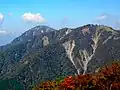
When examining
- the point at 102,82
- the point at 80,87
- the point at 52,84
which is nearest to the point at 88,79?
the point at 80,87

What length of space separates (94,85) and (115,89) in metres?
7.92

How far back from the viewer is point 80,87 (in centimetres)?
7931

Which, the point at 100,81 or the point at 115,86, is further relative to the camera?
the point at 100,81

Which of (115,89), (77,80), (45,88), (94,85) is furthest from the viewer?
(45,88)

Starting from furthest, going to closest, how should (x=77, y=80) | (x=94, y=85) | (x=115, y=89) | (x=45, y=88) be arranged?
(x=45, y=88)
(x=77, y=80)
(x=94, y=85)
(x=115, y=89)

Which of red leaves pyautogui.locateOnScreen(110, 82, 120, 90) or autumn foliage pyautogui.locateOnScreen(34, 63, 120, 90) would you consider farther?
autumn foliage pyautogui.locateOnScreen(34, 63, 120, 90)

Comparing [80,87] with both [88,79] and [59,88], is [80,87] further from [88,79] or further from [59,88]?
[59,88]

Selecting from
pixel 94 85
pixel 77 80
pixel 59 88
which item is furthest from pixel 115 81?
pixel 59 88

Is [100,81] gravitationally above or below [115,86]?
above

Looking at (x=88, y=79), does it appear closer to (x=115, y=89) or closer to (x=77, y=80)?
(x=77, y=80)

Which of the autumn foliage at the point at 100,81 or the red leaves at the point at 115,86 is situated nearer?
the red leaves at the point at 115,86

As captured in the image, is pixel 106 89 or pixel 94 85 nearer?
pixel 106 89

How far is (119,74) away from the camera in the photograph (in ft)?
227

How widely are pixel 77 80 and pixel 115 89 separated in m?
14.6
